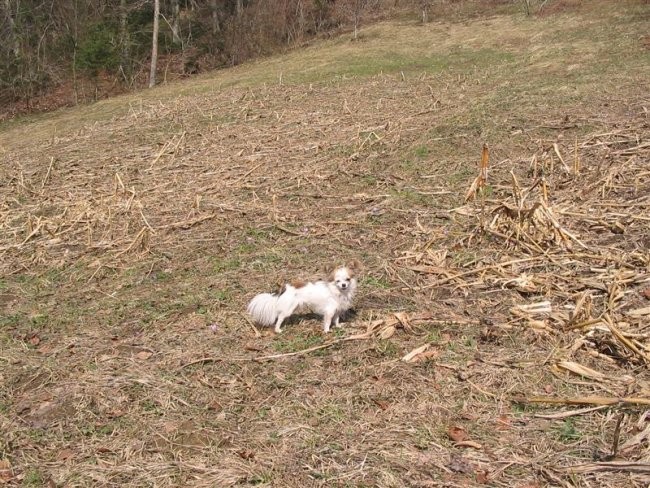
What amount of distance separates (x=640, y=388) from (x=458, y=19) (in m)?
26.0

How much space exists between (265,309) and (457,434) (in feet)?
7.04

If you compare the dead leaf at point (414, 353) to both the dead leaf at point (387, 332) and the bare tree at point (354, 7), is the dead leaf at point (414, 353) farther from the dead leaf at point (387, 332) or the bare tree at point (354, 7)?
the bare tree at point (354, 7)

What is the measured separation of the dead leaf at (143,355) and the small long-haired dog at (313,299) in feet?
3.04

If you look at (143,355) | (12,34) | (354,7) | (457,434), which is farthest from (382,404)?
(354,7)

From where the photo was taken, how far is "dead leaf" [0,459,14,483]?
4.05 meters

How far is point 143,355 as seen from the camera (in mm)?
5445

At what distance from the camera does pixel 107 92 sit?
27750 millimetres

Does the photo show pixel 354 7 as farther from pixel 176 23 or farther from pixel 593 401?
pixel 593 401

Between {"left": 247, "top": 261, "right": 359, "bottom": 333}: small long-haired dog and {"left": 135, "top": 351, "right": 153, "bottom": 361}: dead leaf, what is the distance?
0.93 metres

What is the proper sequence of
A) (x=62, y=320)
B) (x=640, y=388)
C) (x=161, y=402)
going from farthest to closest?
1. (x=62, y=320)
2. (x=161, y=402)
3. (x=640, y=388)

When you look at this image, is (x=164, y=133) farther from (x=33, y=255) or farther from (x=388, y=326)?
(x=388, y=326)

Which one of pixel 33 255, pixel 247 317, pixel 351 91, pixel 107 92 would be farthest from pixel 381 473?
pixel 107 92

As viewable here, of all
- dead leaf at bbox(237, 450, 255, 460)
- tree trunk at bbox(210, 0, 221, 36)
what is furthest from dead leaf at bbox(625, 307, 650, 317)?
tree trunk at bbox(210, 0, 221, 36)

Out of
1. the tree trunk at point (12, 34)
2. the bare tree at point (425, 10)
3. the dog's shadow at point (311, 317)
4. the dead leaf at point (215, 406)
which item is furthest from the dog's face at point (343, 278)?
the tree trunk at point (12, 34)
